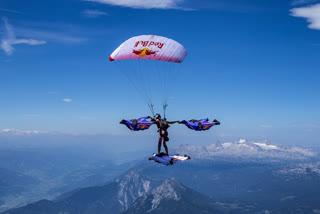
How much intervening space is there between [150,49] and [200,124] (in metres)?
12.0

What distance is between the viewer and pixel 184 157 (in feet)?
107

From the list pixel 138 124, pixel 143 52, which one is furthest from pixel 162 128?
pixel 143 52

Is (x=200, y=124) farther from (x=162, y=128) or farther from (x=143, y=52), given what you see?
(x=143, y=52)

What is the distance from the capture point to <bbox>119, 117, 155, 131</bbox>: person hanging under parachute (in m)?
28.7

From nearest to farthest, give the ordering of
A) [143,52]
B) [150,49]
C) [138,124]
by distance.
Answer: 1. [138,124]
2. [143,52]
3. [150,49]

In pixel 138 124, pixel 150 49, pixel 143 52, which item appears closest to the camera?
pixel 138 124

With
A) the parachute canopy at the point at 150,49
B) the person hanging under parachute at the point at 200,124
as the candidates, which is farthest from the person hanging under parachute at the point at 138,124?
the parachute canopy at the point at 150,49

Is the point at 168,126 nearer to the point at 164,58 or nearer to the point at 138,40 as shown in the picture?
the point at 164,58

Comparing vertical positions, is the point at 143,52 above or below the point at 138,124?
above

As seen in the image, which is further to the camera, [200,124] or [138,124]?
[200,124]

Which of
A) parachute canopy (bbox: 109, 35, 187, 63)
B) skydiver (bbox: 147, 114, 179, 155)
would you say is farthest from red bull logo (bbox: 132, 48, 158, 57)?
skydiver (bbox: 147, 114, 179, 155)

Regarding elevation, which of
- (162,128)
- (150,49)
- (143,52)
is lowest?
(162,128)

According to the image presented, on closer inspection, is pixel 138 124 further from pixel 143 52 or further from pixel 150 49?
pixel 150 49

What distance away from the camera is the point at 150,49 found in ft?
108
